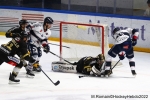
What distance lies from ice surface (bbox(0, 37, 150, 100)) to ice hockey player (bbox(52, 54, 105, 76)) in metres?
0.12

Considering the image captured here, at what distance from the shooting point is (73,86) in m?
6.92

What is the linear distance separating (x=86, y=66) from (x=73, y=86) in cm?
64

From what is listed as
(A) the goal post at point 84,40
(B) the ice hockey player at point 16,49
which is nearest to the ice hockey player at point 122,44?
(A) the goal post at point 84,40

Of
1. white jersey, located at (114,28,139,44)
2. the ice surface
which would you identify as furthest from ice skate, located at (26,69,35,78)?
white jersey, located at (114,28,139,44)

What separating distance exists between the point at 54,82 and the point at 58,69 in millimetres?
764

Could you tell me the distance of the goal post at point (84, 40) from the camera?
7.95 meters

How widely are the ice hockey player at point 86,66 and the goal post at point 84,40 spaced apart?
0.38 m

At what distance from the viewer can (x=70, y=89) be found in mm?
6746

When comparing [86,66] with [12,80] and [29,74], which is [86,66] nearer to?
[29,74]

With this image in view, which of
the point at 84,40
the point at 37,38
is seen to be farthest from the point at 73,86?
the point at 84,40

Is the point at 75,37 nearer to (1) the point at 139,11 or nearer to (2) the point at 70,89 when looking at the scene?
(2) the point at 70,89

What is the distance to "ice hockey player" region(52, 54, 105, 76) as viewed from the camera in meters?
7.38

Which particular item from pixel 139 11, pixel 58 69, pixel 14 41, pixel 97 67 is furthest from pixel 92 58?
pixel 139 11

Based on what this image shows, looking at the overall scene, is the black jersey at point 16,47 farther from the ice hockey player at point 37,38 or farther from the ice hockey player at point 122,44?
the ice hockey player at point 122,44
